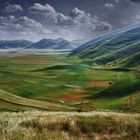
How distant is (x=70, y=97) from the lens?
11381 cm

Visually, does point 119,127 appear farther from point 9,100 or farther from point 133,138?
point 9,100

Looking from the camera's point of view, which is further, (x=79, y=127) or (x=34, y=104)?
(x=34, y=104)

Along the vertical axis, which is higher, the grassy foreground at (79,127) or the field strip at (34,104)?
the grassy foreground at (79,127)

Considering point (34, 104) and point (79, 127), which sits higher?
point (79, 127)

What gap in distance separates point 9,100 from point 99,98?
107 ft

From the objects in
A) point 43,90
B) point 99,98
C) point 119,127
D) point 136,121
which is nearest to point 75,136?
point 119,127

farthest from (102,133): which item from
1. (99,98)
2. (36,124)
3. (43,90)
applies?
(43,90)

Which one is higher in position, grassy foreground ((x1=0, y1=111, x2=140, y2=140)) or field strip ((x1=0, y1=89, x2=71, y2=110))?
grassy foreground ((x1=0, y1=111, x2=140, y2=140))

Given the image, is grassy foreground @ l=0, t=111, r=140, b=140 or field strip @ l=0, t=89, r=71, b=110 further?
field strip @ l=0, t=89, r=71, b=110

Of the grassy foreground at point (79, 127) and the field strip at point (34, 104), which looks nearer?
the grassy foreground at point (79, 127)

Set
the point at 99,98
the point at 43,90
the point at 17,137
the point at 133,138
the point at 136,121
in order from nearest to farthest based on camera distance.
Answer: the point at 17,137
the point at 133,138
the point at 136,121
the point at 99,98
the point at 43,90

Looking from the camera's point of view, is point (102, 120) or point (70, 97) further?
point (70, 97)

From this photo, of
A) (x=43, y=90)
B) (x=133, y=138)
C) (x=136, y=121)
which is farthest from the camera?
(x=43, y=90)

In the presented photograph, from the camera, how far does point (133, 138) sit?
13.7 meters
